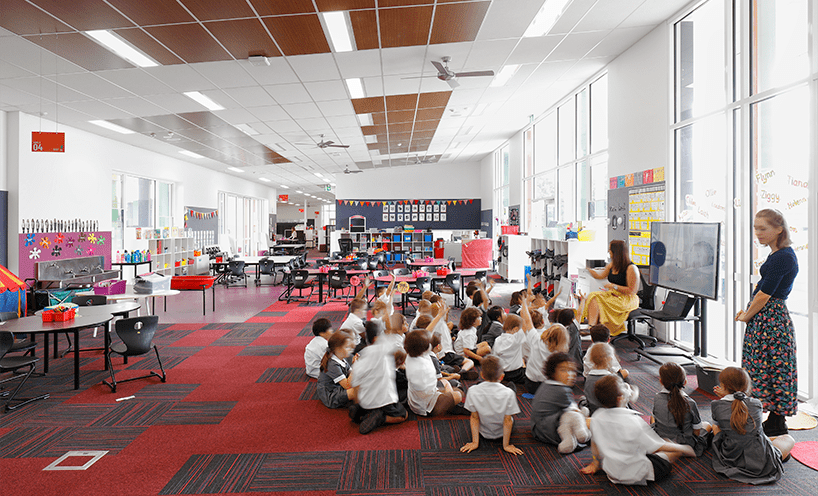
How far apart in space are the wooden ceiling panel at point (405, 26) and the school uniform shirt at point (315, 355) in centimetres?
355

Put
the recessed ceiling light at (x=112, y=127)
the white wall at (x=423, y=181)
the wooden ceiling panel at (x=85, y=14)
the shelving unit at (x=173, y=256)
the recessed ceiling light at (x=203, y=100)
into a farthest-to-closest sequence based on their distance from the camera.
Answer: the white wall at (x=423, y=181) → the shelving unit at (x=173, y=256) → the recessed ceiling light at (x=112, y=127) → the recessed ceiling light at (x=203, y=100) → the wooden ceiling panel at (x=85, y=14)

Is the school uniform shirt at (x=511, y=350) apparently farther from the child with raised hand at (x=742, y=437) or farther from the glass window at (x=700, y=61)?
the glass window at (x=700, y=61)

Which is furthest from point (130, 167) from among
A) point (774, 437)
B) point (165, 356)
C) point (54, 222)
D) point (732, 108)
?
point (774, 437)

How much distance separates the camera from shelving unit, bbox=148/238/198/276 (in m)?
12.8

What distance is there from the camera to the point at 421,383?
146 inches

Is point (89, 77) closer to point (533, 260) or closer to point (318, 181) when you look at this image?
point (533, 260)

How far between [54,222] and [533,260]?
990 cm

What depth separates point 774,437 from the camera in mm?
3230

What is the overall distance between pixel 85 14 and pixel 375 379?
453 cm

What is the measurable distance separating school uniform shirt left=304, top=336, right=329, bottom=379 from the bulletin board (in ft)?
43.7

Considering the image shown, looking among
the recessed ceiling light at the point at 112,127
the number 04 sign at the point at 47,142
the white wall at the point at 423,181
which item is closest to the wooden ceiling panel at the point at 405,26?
the number 04 sign at the point at 47,142

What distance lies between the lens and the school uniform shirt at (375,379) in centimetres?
361

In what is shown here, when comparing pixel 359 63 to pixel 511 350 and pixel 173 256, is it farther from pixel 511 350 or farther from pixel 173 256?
pixel 173 256

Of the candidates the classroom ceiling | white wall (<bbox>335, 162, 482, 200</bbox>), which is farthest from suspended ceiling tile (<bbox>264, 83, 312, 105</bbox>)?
white wall (<bbox>335, 162, 482, 200</bbox>)
